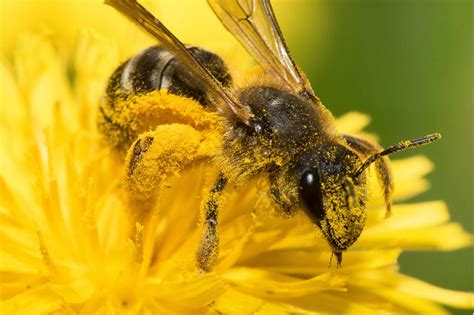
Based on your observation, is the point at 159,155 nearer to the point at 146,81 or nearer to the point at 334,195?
the point at 146,81

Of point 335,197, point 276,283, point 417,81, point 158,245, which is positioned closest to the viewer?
point 335,197

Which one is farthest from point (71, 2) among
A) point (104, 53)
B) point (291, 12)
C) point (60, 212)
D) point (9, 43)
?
point (60, 212)

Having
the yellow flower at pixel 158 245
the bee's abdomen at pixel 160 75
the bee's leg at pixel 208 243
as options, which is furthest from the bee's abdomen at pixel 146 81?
the bee's leg at pixel 208 243

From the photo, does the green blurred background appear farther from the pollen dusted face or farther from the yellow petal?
the pollen dusted face

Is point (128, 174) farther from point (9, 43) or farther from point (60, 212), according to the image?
point (9, 43)

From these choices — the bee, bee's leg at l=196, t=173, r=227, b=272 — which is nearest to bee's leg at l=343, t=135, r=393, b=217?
the bee

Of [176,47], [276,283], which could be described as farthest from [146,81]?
[276,283]
